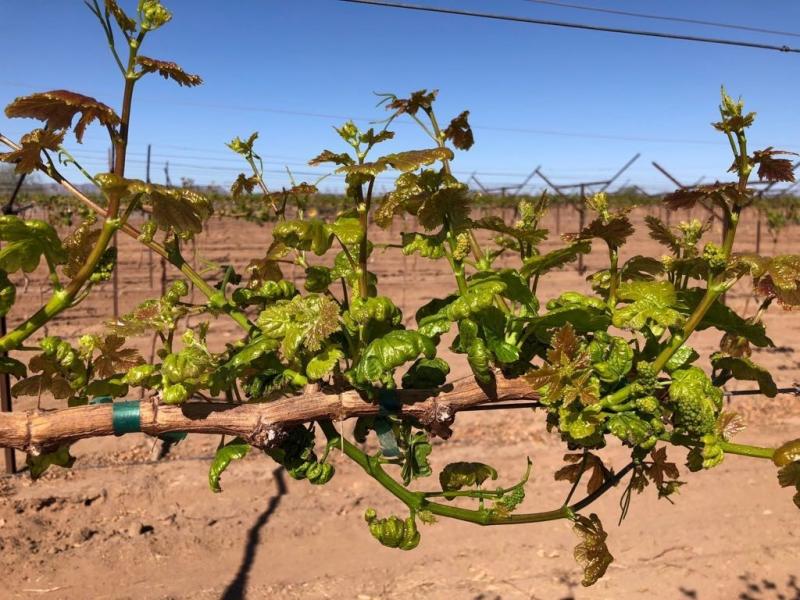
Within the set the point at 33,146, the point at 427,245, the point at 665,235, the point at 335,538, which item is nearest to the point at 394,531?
the point at 427,245

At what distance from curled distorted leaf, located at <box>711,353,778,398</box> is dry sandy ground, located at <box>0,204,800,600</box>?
255 cm

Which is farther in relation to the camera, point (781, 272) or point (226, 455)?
point (226, 455)

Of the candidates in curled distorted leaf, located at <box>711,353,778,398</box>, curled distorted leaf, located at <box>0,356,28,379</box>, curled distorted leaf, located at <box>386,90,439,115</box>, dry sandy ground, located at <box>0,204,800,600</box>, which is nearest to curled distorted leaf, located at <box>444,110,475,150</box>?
curled distorted leaf, located at <box>386,90,439,115</box>

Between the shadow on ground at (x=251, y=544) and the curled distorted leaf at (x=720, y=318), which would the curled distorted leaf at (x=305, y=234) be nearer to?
the curled distorted leaf at (x=720, y=318)

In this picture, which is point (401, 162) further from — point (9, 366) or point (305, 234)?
point (9, 366)

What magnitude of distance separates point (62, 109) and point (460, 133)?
0.76 meters

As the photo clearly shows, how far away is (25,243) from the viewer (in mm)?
1095

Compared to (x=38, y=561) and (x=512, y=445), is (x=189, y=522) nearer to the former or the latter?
(x=38, y=561)

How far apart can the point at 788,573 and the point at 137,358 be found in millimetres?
3848

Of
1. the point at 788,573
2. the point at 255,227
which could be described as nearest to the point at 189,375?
the point at 788,573

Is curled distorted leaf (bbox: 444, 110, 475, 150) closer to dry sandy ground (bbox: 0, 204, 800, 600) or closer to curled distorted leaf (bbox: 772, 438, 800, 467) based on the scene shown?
curled distorted leaf (bbox: 772, 438, 800, 467)

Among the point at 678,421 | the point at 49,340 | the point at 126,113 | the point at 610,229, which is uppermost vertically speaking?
the point at 126,113

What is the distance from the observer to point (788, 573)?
3.77 metres

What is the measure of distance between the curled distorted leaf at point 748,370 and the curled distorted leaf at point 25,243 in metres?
1.31
